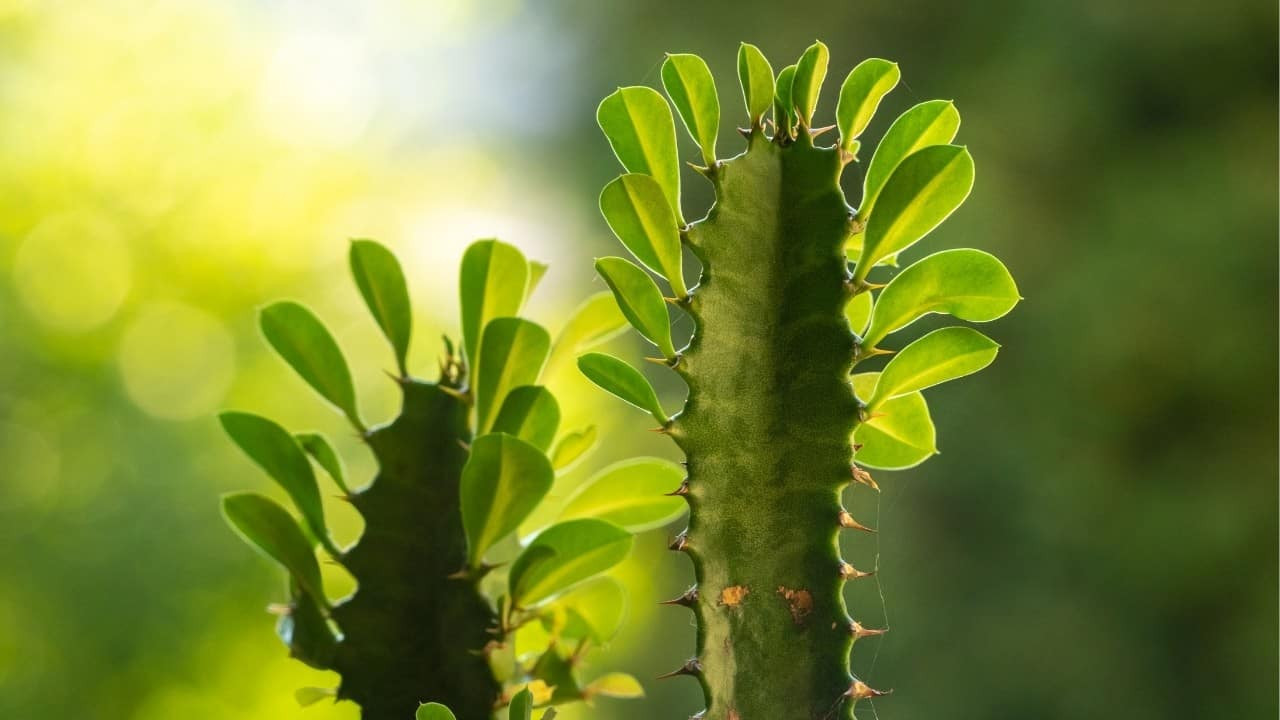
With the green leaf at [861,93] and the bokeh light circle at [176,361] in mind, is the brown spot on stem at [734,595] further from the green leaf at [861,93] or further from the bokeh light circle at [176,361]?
the bokeh light circle at [176,361]

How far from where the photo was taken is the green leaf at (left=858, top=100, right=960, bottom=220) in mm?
367

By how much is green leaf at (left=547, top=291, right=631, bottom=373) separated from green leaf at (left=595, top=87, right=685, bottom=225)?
0.09m

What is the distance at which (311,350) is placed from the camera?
42 centimetres

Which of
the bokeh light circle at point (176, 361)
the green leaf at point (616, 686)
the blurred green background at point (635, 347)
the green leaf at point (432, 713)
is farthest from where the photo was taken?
the bokeh light circle at point (176, 361)

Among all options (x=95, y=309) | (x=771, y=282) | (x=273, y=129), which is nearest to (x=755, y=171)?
(x=771, y=282)

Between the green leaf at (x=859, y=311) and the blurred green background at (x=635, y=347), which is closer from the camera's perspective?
the green leaf at (x=859, y=311)

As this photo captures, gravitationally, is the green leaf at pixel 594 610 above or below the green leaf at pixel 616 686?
above

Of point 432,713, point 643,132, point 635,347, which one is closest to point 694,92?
point 643,132

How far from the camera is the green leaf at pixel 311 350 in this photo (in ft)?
1.36

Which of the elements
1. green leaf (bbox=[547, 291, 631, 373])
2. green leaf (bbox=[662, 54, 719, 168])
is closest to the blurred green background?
green leaf (bbox=[547, 291, 631, 373])

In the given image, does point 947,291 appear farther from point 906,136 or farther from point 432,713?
point 432,713

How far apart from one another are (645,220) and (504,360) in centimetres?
9

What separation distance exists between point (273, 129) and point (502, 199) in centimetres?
77

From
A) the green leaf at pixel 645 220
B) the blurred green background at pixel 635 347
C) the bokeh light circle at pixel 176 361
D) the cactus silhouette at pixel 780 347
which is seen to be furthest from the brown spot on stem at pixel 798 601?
the bokeh light circle at pixel 176 361
